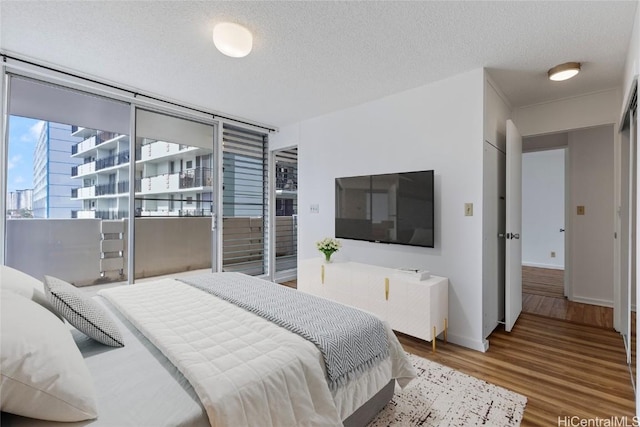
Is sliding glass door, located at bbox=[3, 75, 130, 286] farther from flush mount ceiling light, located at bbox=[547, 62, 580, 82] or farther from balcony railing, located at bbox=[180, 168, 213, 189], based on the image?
flush mount ceiling light, located at bbox=[547, 62, 580, 82]

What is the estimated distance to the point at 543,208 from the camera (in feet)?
19.7

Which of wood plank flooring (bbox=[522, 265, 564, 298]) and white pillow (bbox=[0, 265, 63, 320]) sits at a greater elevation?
white pillow (bbox=[0, 265, 63, 320])

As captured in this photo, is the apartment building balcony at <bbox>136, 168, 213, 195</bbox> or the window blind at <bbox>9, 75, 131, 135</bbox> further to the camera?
the apartment building balcony at <bbox>136, 168, 213, 195</bbox>

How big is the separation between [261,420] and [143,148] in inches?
136

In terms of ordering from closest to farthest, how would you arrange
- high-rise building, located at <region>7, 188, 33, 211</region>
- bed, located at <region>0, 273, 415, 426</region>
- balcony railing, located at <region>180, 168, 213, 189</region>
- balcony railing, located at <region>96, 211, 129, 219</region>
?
bed, located at <region>0, 273, 415, 426</region> → high-rise building, located at <region>7, 188, 33, 211</region> → balcony railing, located at <region>96, 211, 129, 219</region> → balcony railing, located at <region>180, 168, 213, 189</region>

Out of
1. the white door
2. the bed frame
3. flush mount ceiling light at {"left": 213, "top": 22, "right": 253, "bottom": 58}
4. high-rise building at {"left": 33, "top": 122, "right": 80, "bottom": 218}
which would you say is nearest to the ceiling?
flush mount ceiling light at {"left": 213, "top": 22, "right": 253, "bottom": 58}

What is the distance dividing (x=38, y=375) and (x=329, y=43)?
95.2 inches

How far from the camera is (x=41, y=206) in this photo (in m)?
2.83

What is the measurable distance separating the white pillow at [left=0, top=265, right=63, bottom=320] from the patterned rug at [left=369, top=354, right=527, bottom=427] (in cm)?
178

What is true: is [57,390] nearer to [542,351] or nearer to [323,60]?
[323,60]

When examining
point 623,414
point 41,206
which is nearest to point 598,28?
point 623,414

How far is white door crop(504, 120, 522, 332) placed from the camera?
2861 mm

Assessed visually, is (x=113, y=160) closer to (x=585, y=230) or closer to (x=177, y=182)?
(x=177, y=182)

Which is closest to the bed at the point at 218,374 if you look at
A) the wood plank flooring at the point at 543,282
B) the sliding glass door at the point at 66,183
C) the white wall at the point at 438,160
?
the white wall at the point at 438,160
